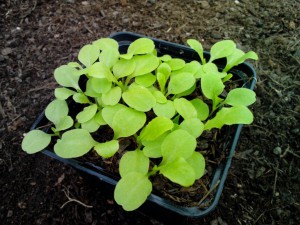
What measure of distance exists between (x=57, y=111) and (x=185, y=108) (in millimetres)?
336

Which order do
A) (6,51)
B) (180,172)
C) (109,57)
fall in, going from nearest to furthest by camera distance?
(180,172)
(109,57)
(6,51)

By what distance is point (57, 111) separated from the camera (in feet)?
2.49

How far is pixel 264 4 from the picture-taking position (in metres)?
1.46

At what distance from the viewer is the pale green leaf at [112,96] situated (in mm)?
720

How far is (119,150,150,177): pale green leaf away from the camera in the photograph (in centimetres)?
65

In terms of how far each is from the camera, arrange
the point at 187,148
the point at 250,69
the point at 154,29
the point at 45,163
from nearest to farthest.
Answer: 1. the point at 187,148
2. the point at 250,69
3. the point at 45,163
4. the point at 154,29

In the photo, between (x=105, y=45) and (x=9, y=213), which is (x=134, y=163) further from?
(x=9, y=213)

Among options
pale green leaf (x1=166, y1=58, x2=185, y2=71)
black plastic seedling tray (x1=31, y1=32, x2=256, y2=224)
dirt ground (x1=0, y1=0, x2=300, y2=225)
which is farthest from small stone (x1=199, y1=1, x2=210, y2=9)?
pale green leaf (x1=166, y1=58, x2=185, y2=71)

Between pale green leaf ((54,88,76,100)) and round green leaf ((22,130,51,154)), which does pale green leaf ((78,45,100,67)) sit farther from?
round green leaf ((22,130,51,154))

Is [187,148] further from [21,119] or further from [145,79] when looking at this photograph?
[21,119]

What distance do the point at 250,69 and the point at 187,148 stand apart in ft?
1.31

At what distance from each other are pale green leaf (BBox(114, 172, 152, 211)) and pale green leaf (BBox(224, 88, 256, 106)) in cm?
32

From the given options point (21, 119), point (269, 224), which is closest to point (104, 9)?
point (21, 119)

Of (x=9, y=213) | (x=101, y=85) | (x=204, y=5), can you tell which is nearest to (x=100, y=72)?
(x=101, y=85)
